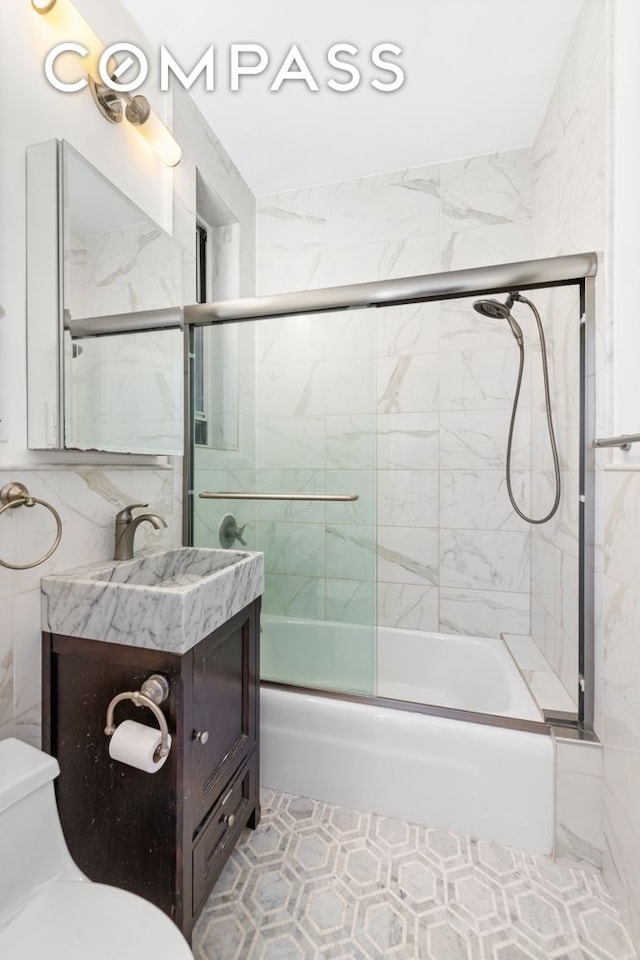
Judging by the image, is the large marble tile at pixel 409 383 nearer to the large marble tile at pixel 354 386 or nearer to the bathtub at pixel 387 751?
the large marble tile at pixel 354 386

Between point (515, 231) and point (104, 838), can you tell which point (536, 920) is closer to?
point (104, 838)

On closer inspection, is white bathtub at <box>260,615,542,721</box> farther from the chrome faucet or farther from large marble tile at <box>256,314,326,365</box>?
large marble tile at <box>256,314,326,365</box>

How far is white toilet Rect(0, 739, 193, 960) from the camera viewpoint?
26.6 inches

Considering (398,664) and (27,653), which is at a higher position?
(27,653)

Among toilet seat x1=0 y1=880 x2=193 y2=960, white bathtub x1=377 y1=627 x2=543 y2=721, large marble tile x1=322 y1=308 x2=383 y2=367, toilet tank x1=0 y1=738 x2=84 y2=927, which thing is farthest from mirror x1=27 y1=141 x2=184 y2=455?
white bathtub x1=377 y1=627 x2=543 y2=721

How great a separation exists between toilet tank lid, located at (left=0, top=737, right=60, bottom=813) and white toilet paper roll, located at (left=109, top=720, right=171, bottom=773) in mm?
113

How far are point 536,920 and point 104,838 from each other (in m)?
1.07

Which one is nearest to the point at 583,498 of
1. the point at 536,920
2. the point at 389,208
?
the point at 536,920

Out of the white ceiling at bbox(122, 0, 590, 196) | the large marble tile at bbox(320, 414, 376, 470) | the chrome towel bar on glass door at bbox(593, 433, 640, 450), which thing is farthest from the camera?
the large marble tile at bbox(320, 414, 376, 470)

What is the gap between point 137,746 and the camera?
89 cm

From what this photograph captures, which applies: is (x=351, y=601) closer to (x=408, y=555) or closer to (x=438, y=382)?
(x=408, y=555)

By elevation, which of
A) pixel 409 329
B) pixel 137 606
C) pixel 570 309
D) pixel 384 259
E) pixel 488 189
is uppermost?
pixel 488 189

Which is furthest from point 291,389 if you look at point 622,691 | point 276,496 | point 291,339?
point 622,691

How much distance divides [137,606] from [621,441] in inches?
47.2
